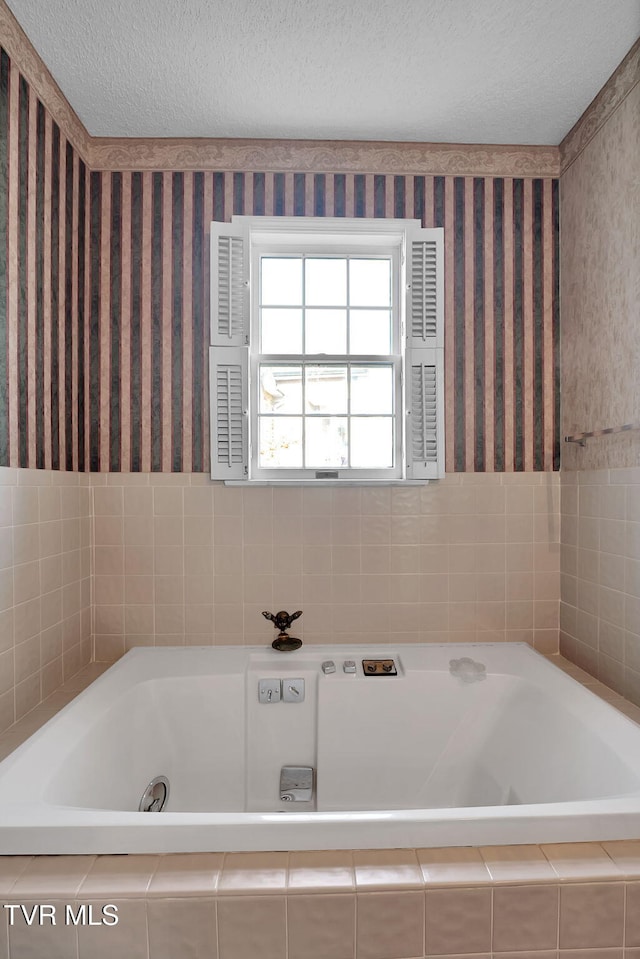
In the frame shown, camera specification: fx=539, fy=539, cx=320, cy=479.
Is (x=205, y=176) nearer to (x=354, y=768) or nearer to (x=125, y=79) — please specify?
(x=125, y=79)

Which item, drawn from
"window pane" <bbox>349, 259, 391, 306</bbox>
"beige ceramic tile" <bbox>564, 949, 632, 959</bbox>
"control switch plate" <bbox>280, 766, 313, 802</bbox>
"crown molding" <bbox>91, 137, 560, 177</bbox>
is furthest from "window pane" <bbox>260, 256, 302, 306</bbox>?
"beige ceramic tile" <bbox>564, 949, 632, 959</bbox>

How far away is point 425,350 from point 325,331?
434 millimetres

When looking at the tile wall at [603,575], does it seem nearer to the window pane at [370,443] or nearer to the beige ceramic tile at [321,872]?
the window pane at [370,443]

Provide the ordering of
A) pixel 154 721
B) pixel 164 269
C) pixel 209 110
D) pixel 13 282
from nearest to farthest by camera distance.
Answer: pixel 13 282 → pixel 154 721 → pixel 209 110 → pixel 164 269

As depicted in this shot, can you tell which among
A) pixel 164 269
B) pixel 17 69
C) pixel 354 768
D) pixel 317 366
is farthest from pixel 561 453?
pixel 17 69

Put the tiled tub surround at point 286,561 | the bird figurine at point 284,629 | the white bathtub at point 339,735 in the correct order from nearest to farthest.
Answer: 1. the white bathtub at point 339,735
2. the bird figurine at point 284,629
3. the tiled tub surround at point 286,561

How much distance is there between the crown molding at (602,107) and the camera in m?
1.78

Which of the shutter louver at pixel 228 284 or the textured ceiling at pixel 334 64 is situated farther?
the shutter louver at pixel 228 284

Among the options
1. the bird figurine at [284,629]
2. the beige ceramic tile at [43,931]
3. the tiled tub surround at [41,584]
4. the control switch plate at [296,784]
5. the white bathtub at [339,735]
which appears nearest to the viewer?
the beige ceramic tile at [43,931]

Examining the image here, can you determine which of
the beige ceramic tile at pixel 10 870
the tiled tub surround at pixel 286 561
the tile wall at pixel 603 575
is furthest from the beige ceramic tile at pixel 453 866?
the tiled tub surround at pixel 286 561

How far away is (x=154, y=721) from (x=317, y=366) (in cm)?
150

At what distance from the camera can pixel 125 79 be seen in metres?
1.88

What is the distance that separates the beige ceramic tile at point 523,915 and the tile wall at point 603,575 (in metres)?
0.96

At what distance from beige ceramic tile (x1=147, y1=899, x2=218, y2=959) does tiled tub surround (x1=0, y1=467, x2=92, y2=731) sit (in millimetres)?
866
